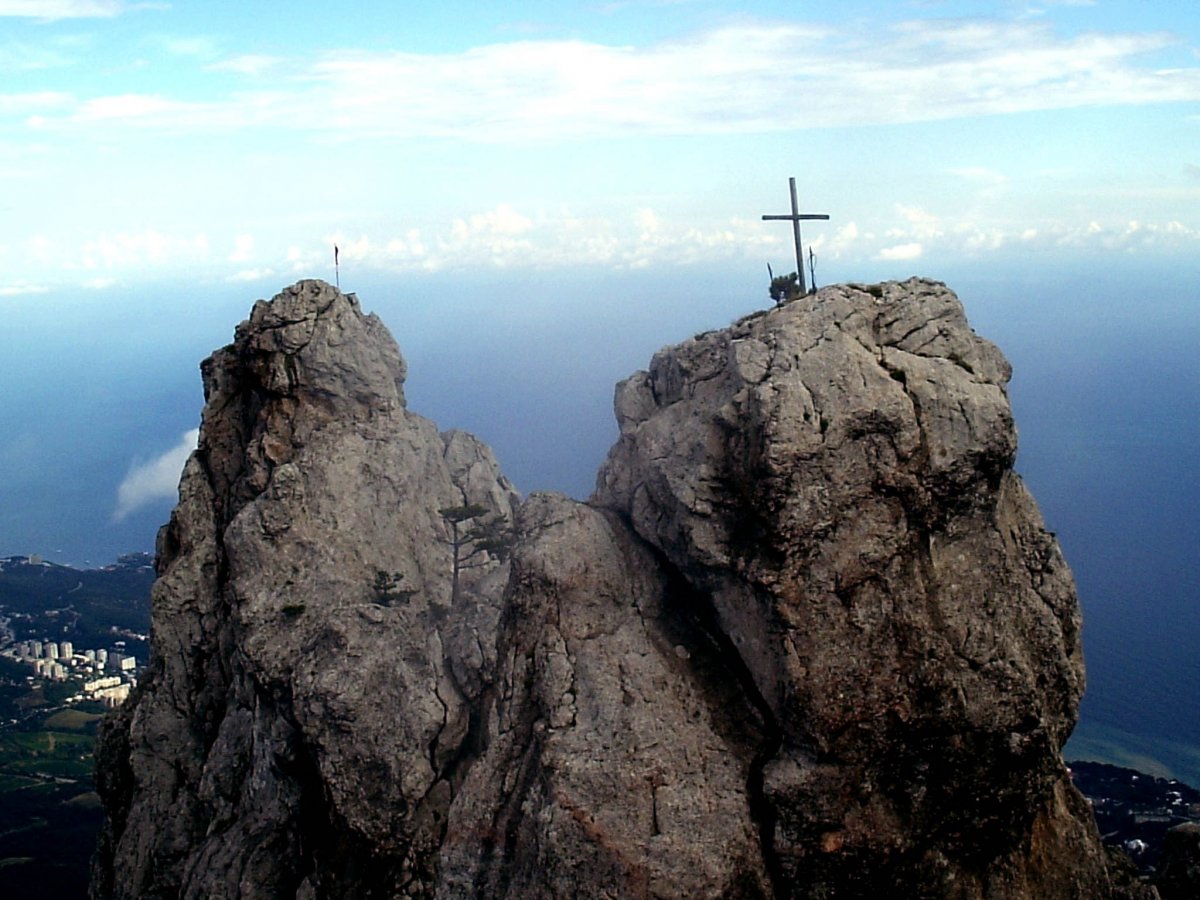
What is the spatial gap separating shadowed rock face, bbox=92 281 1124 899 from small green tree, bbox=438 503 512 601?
6.36 feet

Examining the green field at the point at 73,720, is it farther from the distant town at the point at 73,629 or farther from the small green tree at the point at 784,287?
the small green tree at the point at 784,287

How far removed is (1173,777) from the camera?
259ft

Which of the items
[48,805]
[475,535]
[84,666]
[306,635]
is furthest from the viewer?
[84,666]

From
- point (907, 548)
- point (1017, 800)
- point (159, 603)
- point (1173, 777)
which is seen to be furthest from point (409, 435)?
point (1173, 777)

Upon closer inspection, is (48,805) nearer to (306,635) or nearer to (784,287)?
(306,635)

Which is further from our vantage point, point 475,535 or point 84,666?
point 84,666

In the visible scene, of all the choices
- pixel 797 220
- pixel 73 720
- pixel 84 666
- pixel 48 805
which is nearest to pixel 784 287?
pixel 797 220

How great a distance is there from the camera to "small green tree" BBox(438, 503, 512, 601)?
25109mm

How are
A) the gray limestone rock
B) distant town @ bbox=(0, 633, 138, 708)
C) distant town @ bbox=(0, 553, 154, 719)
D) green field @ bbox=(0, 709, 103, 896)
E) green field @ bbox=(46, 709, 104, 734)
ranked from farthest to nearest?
distant town @ bbox=(0, 553, 154, 719)
distant town @ bbox=(0, 633, 138, 708)
green field @ bbox=(46, 709, 104, 734)
green field @ bbox=(0, 709, 103, 896)
the gray limestone rock

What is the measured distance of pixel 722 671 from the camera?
19.2 m

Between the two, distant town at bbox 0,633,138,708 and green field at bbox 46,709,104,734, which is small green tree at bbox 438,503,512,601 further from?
distant town at bbox 0,633,138,708

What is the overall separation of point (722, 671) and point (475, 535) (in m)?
8.38

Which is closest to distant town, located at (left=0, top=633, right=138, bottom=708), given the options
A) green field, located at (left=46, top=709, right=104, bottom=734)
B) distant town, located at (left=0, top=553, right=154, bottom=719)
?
distant town, located at (left=0, top=553, right=154, bottom=719)

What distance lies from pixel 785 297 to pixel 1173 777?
237ft
